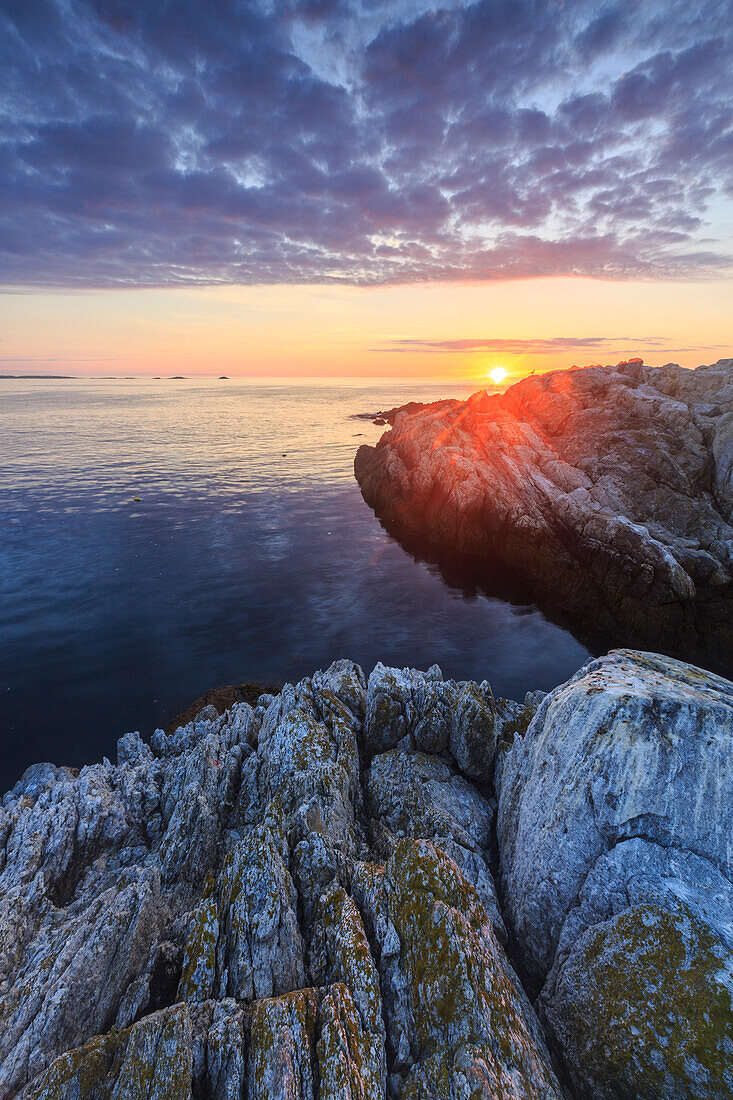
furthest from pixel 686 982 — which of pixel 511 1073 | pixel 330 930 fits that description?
pixel 330 930

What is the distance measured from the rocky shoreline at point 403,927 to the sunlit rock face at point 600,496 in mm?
29140

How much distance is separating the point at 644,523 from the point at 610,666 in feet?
131

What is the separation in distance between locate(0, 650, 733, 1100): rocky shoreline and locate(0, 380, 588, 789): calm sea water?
15.5 metres

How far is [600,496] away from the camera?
173 ft

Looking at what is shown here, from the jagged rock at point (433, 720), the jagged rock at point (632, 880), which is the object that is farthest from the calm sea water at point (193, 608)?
the jagged rock at point (632, 880)

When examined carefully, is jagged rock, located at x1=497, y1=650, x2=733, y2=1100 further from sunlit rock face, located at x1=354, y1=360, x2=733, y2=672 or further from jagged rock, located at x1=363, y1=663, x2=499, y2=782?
sunlit rock face, located at x1=354, y1=360, x2=733, y2=672

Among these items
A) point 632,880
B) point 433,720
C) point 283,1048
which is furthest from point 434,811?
point 283,1048

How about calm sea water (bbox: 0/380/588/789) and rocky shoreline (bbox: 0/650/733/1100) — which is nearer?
rocky shoreline (bbox: 0/650/733/1100)

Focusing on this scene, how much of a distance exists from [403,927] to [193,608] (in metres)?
37.9

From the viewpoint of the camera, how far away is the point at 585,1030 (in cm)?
1108

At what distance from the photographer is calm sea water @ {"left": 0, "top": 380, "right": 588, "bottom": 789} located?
109 ft

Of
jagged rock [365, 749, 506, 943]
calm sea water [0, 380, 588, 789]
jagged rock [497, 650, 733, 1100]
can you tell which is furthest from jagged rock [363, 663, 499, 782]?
calm sea water [0, 380, 588, 789]

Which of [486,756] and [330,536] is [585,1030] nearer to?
[486,756]

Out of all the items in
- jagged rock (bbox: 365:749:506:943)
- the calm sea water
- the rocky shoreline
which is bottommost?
the calm sea water
